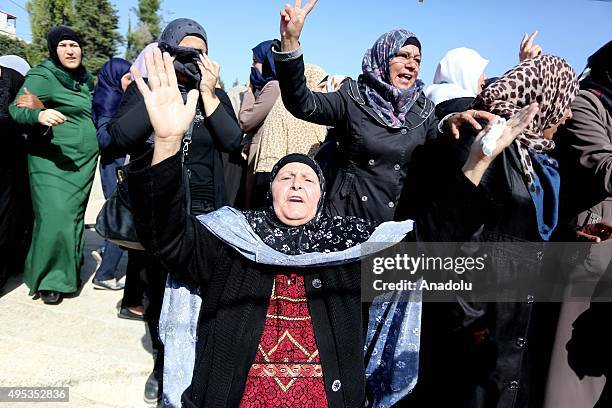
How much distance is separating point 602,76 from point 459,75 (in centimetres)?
142

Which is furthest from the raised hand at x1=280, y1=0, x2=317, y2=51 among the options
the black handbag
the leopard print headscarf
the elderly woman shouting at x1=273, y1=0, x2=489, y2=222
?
the leopard print headscarf

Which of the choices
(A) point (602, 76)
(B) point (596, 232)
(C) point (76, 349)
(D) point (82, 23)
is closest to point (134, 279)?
(C) point (76, 349)

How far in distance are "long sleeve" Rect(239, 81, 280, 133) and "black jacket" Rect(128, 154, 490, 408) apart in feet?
6.33

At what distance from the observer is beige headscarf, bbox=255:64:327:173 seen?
11.3 ft

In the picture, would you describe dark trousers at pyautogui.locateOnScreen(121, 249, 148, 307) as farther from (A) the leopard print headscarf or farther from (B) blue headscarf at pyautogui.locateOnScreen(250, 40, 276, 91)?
(A) the leopard print headscarf

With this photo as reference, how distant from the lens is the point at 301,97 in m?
2.38

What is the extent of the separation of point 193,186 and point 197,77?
0.56 meters

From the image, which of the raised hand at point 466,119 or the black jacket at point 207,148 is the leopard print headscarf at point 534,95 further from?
the black jacket at point 207,148

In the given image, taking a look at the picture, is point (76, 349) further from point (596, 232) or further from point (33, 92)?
point (596, 232)

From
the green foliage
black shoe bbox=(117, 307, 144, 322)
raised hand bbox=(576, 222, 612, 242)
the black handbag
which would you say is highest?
the green foliage

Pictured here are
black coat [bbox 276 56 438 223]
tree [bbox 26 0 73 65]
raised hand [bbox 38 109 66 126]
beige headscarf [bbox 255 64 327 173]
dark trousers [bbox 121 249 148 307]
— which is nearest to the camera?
black coat [bbox 276 56 438 223]

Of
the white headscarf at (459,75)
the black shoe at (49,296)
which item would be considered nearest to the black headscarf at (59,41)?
the black shoe at (49,296)

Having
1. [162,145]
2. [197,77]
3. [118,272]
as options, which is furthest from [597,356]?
[118,272]

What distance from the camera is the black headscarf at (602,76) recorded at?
7.66 feet
